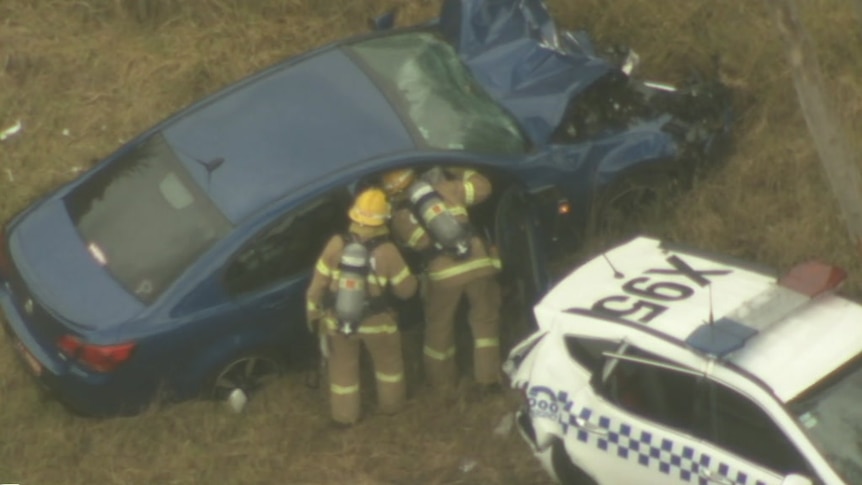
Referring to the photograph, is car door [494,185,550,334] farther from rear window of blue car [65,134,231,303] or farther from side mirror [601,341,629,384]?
rear window of blue car [65,134,231,303]

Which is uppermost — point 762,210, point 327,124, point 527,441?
point 327,124

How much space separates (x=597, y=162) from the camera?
30.2 ft

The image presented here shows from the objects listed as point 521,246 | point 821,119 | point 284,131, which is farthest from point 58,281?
point 821,119

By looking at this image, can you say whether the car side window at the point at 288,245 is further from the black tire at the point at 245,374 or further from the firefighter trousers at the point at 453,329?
the firefighter trousers at the point at 453,329

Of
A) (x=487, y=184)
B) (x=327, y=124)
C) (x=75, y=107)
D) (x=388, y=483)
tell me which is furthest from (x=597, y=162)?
(x=75, y=107)

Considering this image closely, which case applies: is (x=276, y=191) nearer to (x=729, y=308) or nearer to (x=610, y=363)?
(x=610, y=363)

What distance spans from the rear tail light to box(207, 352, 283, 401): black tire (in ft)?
1.89

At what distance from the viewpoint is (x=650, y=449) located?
7.37 m

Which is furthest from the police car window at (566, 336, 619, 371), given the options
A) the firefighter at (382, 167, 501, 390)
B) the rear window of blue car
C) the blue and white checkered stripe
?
the rear window of blue car

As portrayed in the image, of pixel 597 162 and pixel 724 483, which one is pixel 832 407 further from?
pixel 597 162

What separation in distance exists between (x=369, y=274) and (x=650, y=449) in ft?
6.00

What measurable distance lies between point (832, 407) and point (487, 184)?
2.41 metres

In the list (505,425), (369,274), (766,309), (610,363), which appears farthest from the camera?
(505,425)

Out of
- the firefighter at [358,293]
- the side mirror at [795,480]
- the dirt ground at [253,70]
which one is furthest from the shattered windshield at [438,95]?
the side mirror at [795,480]
